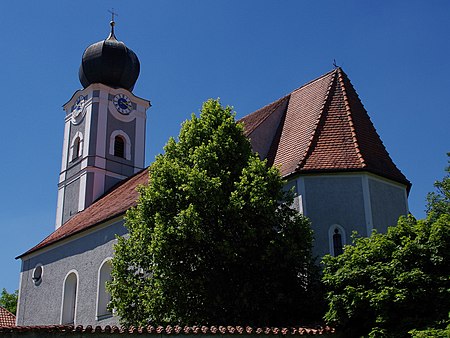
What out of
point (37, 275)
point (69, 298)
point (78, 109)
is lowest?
point (69, 298)

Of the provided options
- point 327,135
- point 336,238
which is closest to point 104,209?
point 327,135

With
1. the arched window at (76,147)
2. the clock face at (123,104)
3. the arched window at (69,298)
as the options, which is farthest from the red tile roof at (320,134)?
the clock face at (123,104)

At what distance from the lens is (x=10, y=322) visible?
2784 cm

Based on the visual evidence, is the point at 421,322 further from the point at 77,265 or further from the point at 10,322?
the point at 10,322

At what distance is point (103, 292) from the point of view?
21.6 meters

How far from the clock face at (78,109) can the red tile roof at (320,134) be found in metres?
9.43

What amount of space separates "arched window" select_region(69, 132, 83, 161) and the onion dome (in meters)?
2.63

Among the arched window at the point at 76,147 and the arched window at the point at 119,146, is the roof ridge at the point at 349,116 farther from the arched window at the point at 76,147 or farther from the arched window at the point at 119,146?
the arched window at the point at 76,147

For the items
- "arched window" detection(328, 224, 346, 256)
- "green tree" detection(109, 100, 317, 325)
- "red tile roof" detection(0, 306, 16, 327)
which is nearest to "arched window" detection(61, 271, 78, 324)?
"red tile roof" detection(0, 306, 16, 327)

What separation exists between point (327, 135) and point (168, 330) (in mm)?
9074

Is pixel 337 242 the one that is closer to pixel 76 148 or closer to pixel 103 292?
pixel 103 292

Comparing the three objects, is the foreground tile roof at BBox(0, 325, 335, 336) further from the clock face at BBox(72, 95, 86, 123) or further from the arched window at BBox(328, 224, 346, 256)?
the clock face at BBox(72, 95, 86, 123)

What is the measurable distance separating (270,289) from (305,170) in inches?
164

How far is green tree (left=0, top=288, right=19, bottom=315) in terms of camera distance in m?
40.8
